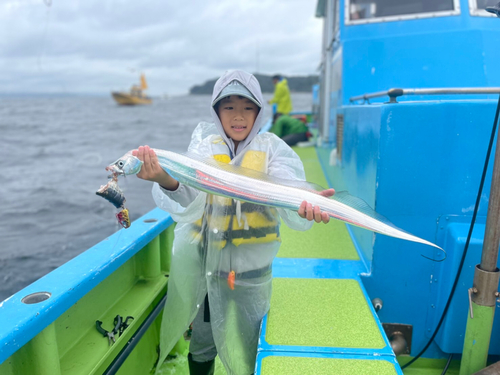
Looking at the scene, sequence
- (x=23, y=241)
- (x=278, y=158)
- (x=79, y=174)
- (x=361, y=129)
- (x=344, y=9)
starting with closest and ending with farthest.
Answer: (x=278, y=158), (x=361, y=129), (x=344, y=9), (x=23, y=241), (x=79, y=174)

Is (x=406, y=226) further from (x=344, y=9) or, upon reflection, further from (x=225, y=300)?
(x=344, y=9)

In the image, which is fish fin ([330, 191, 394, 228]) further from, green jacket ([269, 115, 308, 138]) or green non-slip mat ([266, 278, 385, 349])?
green jacket ([269, 115, 308, 138])

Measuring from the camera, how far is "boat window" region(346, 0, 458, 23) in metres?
4.21

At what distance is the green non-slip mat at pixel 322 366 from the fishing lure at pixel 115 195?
1000 mm

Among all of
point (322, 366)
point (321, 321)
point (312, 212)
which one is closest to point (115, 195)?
point (312, 212)

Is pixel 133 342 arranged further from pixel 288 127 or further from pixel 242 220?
pixel 288 127

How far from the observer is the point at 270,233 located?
7.16ft

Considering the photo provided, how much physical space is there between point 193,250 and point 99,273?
0.54 metres

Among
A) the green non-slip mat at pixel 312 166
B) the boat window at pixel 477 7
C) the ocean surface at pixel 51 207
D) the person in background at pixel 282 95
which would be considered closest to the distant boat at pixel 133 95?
the ocean surface at pixel 51 207

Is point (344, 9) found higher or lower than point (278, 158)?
higher

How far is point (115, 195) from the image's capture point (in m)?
1.63

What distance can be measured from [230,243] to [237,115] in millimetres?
715

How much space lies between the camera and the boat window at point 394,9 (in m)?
4.21

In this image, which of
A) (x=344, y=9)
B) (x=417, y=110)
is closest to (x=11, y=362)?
(x=417, y=110)
